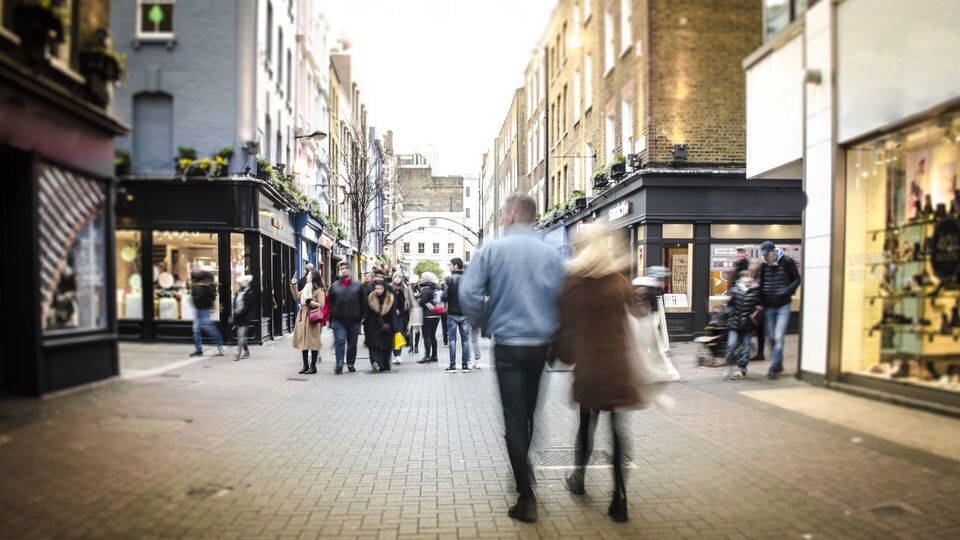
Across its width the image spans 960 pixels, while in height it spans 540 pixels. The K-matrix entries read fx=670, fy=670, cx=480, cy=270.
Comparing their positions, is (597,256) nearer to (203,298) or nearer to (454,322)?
(203,298)

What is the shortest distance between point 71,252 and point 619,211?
743 inches

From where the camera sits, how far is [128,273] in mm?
1695

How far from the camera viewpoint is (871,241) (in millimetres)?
7289

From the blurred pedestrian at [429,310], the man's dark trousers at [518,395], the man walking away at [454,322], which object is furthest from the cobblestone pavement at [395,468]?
the blurred pedestrian at [429,310]

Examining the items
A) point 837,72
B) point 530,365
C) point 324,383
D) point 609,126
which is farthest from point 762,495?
point 609,126

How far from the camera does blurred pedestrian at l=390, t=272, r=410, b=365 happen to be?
1375 centimetres

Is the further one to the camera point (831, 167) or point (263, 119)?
point (831, 167)

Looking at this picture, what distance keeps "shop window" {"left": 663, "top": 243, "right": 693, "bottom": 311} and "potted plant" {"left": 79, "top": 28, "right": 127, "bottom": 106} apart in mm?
16496

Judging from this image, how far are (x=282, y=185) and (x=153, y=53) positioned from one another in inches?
23.2

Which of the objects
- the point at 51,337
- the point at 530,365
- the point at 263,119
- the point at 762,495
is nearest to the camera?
the point at 51,337

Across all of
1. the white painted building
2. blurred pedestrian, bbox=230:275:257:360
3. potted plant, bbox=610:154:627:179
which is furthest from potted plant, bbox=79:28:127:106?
potted plant, bbox=610:154:627:179

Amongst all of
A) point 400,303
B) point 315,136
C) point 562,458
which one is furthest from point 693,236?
point 315,136

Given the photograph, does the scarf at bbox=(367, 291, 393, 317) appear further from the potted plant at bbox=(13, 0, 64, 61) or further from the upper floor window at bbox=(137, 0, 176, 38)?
the potted plant at bbox=(13, 0, 64, 61)

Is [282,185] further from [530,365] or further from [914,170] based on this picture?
[914,170]
